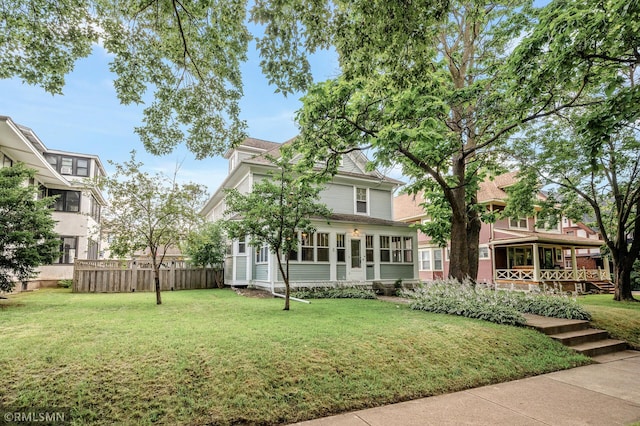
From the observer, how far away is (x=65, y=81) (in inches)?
232

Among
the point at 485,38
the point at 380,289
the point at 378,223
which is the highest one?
the point at 485,38

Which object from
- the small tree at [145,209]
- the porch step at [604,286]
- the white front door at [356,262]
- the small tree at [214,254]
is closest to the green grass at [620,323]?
the white front door at [356,262]

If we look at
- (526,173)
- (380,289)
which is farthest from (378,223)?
(526,173)

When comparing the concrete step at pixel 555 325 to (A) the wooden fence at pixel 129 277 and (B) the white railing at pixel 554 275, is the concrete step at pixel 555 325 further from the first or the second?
(B) the white railing at pixel 554 275

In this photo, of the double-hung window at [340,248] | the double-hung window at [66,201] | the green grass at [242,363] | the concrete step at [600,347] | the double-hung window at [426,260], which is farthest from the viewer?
the double-hung window at [426,260]

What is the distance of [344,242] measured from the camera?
14727mm

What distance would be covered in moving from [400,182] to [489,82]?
880 cm

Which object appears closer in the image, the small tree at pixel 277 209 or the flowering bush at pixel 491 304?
the flowering bush at pixel 491 304

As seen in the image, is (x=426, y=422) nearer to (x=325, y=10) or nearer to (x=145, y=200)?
(x=325, y=10)

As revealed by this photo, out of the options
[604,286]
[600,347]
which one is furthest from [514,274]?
[600,347]

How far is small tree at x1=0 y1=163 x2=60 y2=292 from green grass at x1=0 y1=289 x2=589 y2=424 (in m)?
2.11

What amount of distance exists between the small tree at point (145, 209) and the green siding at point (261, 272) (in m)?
4.59

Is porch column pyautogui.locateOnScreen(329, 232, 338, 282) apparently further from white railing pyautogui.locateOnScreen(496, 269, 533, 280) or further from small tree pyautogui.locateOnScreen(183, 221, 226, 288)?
white railing pyautogui.locateOnScreen(496, 269, 533, 280)

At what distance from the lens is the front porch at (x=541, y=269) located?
67.5 ft
